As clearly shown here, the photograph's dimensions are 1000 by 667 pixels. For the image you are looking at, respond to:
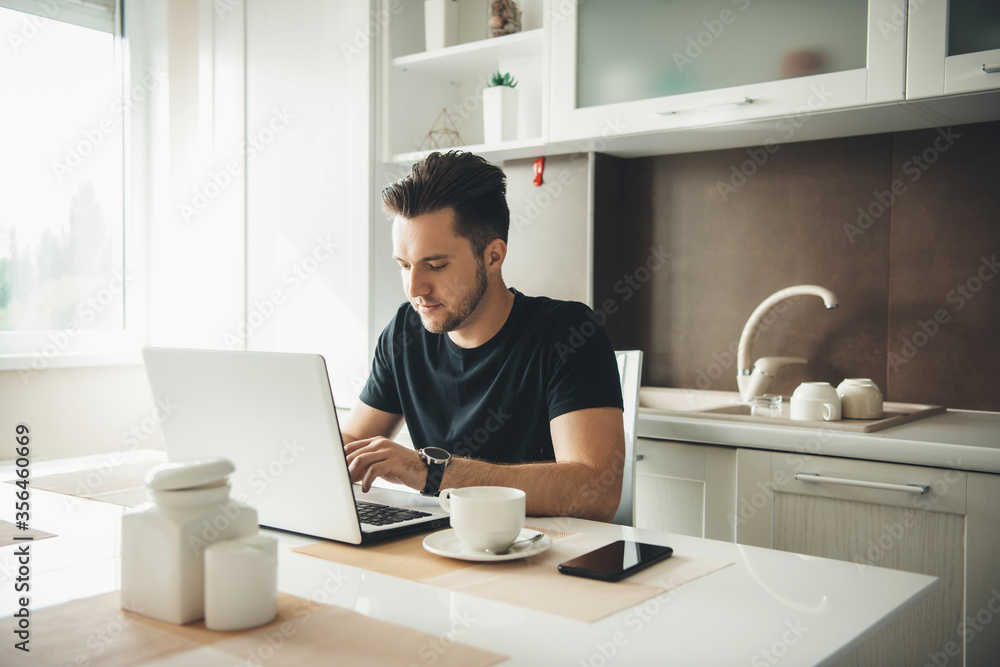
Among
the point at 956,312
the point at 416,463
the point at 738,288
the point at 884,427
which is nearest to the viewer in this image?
the point at 416,463

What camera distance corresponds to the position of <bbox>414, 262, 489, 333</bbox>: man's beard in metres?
1.73

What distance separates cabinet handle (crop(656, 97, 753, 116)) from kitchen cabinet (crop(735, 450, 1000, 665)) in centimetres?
88

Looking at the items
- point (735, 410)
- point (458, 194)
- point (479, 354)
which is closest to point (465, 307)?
point (479, 354)

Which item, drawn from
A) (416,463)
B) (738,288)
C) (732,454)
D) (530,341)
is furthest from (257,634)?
(738,288)

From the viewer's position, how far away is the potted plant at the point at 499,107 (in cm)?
264

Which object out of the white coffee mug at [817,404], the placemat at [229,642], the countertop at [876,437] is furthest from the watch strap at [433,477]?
the white coffee mug at [817,404]

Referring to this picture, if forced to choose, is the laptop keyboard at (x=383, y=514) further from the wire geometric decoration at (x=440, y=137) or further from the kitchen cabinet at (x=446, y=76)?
the wire geometric decoration at (x=440, y=137)

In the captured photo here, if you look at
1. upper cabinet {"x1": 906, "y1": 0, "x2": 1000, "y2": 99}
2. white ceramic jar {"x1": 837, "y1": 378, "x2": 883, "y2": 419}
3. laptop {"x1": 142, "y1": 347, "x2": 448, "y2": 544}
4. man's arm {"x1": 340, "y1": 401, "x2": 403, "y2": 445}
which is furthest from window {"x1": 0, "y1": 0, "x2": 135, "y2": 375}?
upper cabinet {"x1": 906, "y1": 0, "x2": 1000, "y2": 99}

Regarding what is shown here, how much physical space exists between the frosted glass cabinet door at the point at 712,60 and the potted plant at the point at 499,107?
0.94ft

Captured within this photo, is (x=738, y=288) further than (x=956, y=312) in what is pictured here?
Yes

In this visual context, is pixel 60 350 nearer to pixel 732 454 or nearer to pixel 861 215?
pixel 732 454

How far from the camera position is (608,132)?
7.61ft

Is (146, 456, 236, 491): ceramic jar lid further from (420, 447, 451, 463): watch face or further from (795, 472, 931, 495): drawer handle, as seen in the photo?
(795, 472, 931, 495): drawer handle

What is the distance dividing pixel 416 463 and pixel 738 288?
5.06ft
